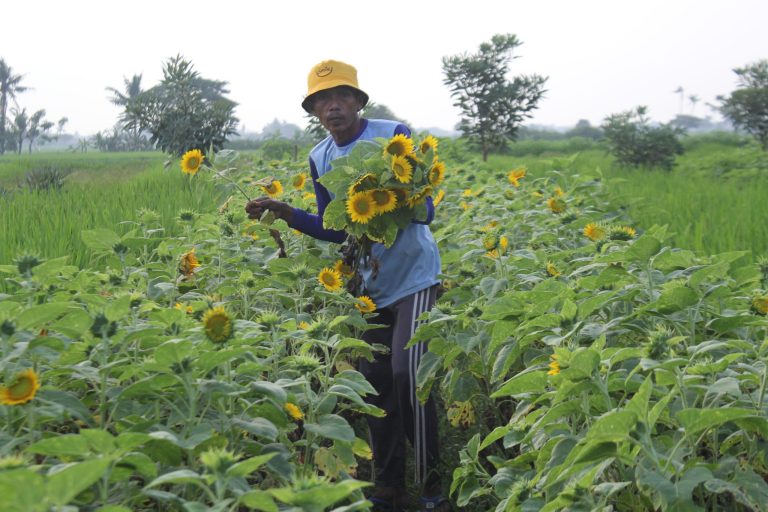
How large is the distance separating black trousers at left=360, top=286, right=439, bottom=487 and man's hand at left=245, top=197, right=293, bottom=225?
486 millimetres

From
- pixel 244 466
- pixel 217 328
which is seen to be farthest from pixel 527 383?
pixel 244 466

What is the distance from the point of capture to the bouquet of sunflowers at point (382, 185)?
247 cm

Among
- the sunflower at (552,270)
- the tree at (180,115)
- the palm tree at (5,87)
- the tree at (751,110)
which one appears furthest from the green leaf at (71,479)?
the palm tree at (5,87)

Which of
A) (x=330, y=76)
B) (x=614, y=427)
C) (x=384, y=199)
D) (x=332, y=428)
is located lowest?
(x=332, y=428)

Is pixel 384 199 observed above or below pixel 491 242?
above

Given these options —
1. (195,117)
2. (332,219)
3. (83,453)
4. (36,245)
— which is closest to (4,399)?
(83,453)

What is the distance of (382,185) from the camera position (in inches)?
98.4

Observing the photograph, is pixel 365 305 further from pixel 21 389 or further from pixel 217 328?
pixel 21 389

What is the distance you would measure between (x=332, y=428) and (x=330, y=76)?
1.59 m

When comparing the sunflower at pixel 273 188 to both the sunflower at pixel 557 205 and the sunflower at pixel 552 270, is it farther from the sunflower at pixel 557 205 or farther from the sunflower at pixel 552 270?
the sunflower at pixel 557 205

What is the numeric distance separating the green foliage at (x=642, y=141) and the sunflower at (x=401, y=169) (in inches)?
393

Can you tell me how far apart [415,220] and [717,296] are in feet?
3.44

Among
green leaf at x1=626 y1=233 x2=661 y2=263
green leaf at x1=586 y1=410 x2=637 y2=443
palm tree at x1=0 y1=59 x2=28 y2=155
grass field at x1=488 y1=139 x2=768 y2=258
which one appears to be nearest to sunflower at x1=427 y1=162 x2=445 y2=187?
green leaf at x1=626 y1=233 x2=661 y2=263

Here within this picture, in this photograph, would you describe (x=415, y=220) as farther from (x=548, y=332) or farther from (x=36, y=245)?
(x=36, y=245)
